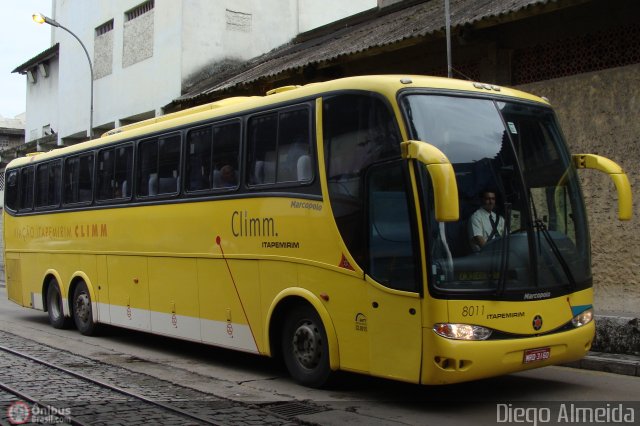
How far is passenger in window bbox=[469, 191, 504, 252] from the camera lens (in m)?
6.45

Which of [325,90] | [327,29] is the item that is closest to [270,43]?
[327,29]

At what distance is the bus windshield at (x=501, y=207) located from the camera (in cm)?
639

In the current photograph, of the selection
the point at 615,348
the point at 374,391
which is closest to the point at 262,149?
the point at 374,391

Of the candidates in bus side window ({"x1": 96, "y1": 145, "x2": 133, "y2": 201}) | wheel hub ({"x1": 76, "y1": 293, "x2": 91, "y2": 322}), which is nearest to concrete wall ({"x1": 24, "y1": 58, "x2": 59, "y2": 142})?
wheel hub ({"x1": 76, "y1": 293, "x2": 91, "y2": 322})

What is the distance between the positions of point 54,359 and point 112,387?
2408 millimetres

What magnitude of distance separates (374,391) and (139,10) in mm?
21396

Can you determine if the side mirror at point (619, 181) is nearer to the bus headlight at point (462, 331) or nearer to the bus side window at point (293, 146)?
the bus headlight at point (462, 331)

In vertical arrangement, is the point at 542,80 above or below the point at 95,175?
above

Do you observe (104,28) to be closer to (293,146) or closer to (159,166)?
(159,166)

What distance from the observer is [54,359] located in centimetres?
973

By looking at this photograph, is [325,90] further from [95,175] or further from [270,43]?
[270,43]

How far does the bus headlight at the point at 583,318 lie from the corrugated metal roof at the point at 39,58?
28999 mm

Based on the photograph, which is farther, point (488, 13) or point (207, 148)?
point (488, 13)

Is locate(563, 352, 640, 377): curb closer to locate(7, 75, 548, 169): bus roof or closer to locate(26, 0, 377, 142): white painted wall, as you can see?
locate(7, 75, 548, 169): bus roof
